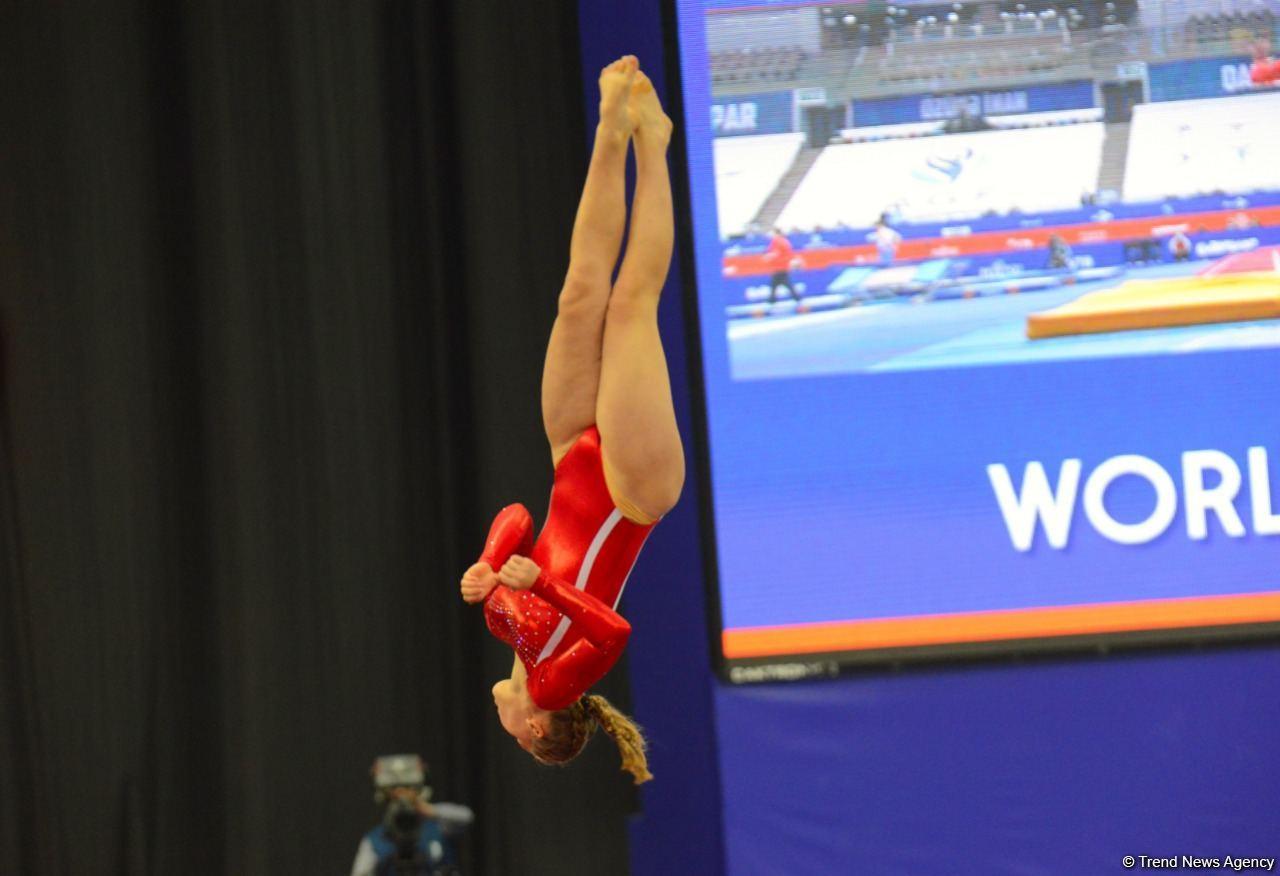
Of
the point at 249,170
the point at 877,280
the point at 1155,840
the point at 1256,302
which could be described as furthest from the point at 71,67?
the point at 1155,840

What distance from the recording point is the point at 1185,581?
12.9 ft

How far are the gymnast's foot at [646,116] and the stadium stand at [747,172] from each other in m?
1.29

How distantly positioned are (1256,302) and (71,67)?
119 inches

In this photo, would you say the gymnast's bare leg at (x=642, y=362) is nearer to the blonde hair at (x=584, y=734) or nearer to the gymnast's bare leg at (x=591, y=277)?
the gymnast's bare leg at (x=591, y=277)

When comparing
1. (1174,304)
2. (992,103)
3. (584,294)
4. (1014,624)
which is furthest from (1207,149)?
(584,294)

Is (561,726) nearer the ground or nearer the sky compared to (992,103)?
nearer the ground

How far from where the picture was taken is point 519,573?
238 centimetres

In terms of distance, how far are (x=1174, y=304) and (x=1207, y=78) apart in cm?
57

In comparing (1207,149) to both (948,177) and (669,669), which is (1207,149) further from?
(669,669)

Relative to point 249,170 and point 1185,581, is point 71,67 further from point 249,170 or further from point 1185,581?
point 1185,581

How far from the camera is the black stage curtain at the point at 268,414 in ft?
13.2

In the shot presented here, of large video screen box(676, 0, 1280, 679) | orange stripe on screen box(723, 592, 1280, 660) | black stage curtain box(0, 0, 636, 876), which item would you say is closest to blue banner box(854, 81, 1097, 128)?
large video screen box(676, 0, 1280, 679)

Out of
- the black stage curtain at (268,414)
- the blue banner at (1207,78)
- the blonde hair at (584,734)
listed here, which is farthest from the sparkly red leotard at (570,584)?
the blue banner at (1207,78)

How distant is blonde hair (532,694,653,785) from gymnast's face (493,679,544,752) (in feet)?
0.06
